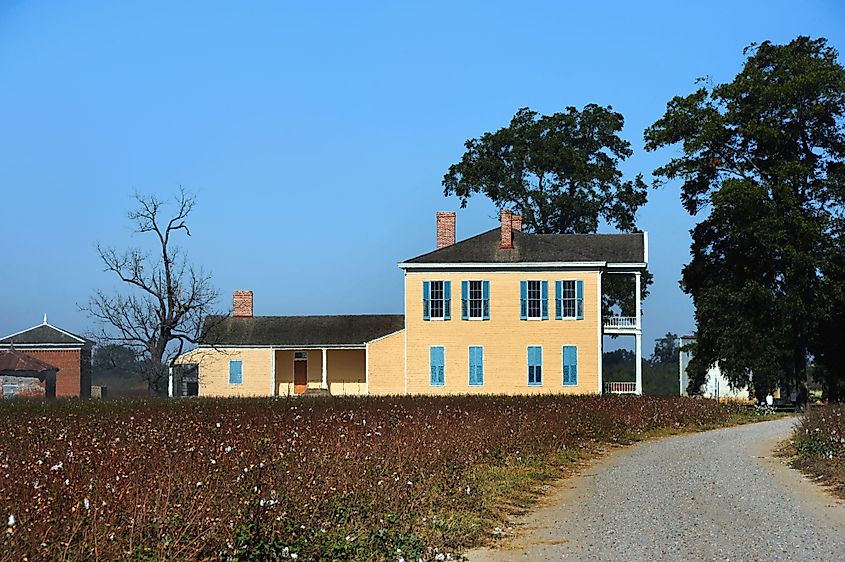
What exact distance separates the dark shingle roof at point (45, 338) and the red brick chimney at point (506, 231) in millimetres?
23803

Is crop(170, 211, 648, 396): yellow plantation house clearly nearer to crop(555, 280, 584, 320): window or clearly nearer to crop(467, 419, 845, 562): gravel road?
crop(555, 280, 584, 320): window

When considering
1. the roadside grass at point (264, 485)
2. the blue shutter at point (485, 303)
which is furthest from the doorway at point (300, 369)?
the roadside grass at point (264, 485)

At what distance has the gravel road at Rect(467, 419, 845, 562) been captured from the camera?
9789 mm

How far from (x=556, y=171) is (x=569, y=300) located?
14.8m

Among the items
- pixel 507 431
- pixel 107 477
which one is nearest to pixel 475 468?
pixel 507 431

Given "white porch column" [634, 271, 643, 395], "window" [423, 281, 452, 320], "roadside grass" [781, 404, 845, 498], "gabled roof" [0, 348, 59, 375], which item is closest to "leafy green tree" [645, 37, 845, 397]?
"white porch column" [634, 271, 643, 395]

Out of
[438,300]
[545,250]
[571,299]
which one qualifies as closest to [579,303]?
[571,299]

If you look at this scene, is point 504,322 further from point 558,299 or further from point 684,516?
point 684,516

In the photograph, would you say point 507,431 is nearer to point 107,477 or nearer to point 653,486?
point 653,486

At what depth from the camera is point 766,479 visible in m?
16.0

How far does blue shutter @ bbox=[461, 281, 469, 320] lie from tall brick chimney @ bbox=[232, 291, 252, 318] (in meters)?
11.6

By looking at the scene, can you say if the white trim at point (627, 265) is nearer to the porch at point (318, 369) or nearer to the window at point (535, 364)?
the window at point (535, 364)

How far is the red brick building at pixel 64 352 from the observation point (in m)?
55.2

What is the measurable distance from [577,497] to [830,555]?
191 inches
